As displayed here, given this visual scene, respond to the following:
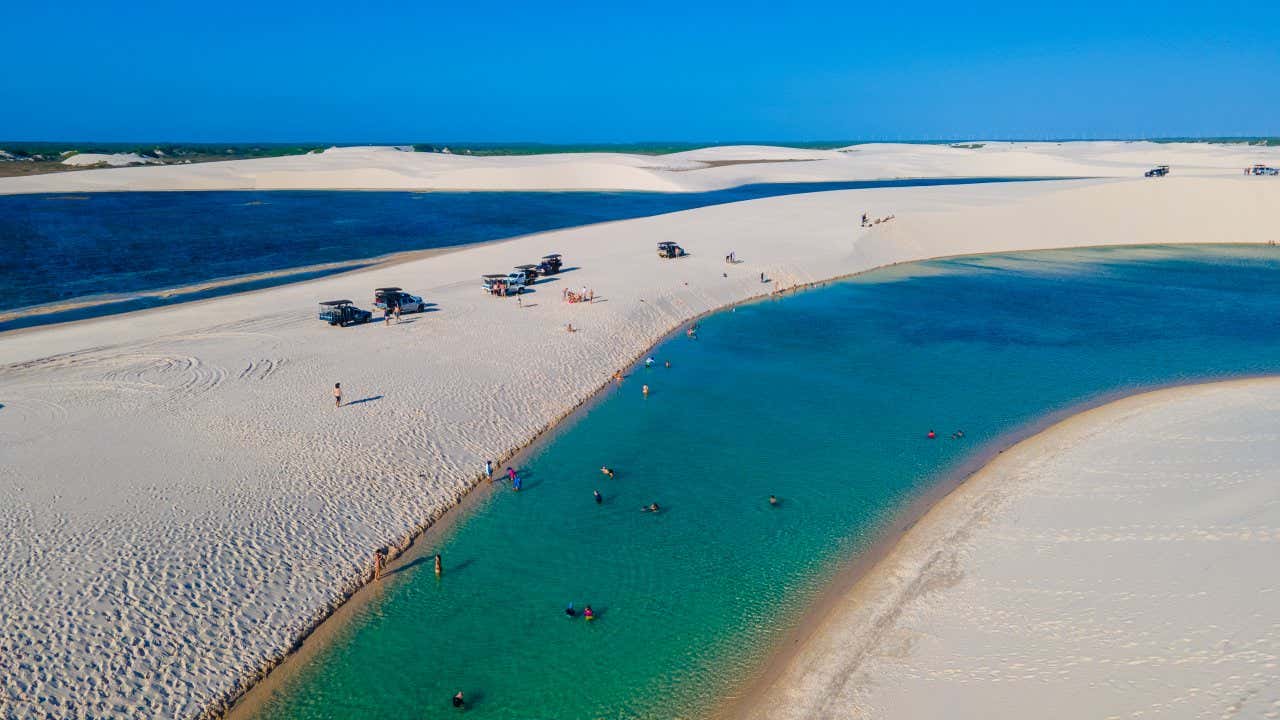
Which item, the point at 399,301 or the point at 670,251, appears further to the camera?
the point at 670,251

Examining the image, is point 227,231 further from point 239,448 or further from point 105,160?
point 105,160

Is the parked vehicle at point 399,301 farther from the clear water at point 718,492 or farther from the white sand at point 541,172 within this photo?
the white sand at point 541,172

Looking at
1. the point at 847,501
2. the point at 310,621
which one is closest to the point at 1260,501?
the point at 847,501

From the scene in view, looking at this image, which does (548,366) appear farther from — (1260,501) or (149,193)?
(149,193)

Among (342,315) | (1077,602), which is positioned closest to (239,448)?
(342,315)

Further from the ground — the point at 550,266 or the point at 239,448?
the point at 550,266
